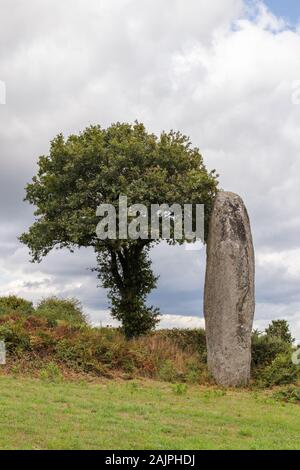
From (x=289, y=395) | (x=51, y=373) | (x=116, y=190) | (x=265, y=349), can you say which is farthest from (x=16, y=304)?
(x=289, y=395)

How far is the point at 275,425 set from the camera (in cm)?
1631

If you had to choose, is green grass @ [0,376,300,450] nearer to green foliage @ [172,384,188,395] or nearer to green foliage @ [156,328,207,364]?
green foliage @ [172,384,188,395]

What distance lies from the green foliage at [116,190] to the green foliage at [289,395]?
27.2ft

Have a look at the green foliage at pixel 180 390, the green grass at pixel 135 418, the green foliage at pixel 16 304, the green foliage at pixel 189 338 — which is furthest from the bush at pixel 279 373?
the green foliage at pixel 16 304

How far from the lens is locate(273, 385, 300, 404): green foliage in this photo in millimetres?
21562

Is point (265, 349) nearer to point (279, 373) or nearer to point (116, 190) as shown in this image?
point (279, 373)

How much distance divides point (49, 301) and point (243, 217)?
17.9 metres

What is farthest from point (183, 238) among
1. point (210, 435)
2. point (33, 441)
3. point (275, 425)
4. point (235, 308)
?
point (33, 441)

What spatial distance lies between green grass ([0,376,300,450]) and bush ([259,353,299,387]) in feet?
9.24

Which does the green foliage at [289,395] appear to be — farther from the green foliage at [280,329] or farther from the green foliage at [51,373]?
the green foliage at [280,329]

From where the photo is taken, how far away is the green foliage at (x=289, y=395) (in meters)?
21.6

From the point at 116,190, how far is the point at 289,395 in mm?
11294
